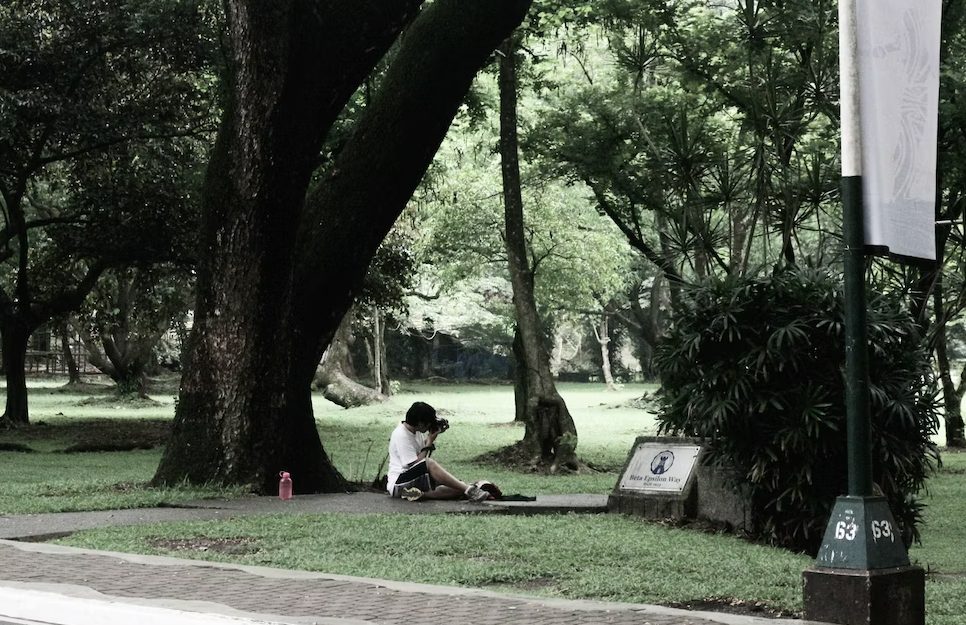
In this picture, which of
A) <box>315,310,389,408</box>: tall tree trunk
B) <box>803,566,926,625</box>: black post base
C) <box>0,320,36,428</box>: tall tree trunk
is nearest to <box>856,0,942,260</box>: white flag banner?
<box>803,566,926,625</box>: black post base

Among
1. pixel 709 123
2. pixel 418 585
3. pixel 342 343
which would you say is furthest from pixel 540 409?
pixel 342 343

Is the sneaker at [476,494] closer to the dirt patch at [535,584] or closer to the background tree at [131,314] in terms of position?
the dirt patch at [535,584]

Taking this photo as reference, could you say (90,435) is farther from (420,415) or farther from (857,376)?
(857,376)

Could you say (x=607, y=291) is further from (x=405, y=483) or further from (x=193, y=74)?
(x=405, y=483)

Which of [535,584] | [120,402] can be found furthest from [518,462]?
[120,402]

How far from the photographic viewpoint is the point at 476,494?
485 inches

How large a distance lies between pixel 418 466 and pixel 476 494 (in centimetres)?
70

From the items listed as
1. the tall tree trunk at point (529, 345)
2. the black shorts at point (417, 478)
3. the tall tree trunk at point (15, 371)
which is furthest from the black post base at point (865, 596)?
the tall tree trunk at point (15, 371)

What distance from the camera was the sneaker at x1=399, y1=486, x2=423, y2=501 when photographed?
495 inches

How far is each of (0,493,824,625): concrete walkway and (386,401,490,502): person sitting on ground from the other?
14.7 ft

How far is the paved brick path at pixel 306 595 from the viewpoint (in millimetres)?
6336

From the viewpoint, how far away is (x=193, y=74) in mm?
23125

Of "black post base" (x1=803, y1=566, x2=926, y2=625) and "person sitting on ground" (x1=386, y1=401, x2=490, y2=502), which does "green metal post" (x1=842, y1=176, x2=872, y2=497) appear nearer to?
Result: "black post base" (x1=803, y1=566, x2=926, y2=625)

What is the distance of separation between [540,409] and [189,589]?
12695mm
